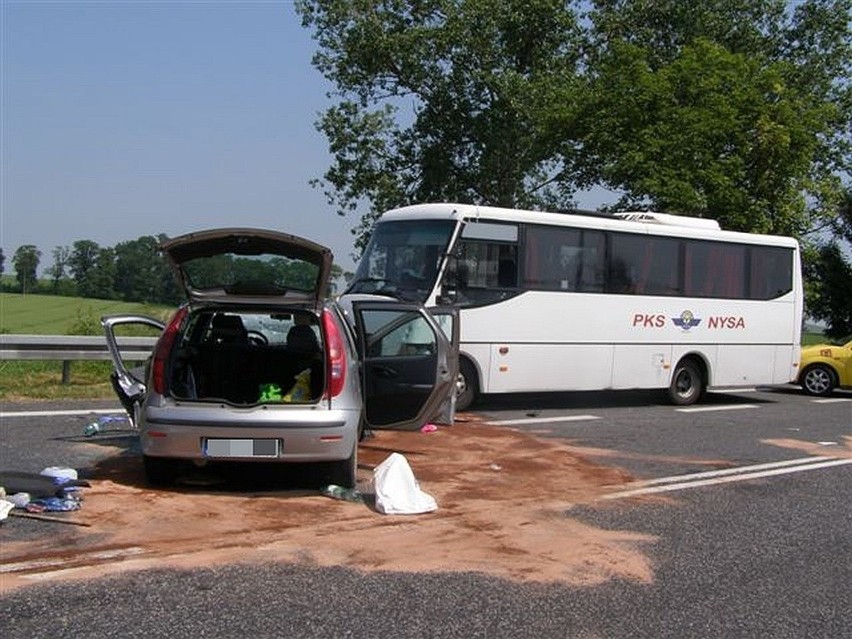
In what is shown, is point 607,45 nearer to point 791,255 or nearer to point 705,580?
point 791,255

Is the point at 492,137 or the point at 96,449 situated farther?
the point at 492,137

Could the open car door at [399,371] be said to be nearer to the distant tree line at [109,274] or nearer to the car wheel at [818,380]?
the distant tree line at [109,274]

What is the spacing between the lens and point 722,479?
28.4 feet

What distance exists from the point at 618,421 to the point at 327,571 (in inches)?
337

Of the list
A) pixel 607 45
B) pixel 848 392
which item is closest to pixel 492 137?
pixel 607 45

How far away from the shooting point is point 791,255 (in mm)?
17625

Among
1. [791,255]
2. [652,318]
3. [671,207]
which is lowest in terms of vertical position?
[652,318]

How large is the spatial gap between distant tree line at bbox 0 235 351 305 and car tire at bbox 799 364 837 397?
11.2 m

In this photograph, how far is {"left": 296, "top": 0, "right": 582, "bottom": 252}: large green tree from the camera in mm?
28859

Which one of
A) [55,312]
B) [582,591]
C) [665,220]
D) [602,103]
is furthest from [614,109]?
[582,591]

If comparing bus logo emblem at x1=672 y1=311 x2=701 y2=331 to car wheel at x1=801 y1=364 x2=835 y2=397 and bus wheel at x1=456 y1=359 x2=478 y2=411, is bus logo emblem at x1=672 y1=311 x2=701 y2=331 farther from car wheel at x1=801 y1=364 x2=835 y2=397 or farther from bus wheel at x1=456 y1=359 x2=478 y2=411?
car wheel at x1=801 y1=364 x2=835 y2=397

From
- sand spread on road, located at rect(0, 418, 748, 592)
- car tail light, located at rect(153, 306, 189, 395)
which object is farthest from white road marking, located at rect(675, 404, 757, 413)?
car tail light, located at rect(153, 306, 189, 395)

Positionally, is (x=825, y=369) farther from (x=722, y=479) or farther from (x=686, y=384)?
(x=722, y=479)

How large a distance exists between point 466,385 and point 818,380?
9.90 m
